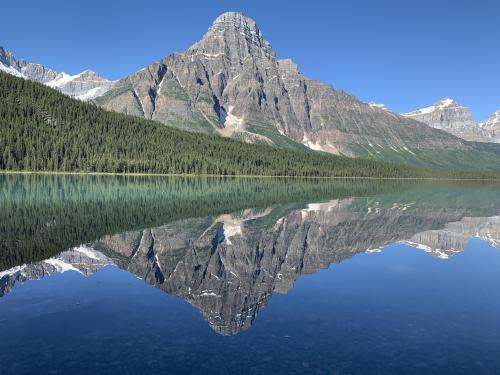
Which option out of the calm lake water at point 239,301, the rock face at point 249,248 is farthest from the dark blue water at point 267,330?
the rock face at point 249,248

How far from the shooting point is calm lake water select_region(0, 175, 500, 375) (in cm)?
1491

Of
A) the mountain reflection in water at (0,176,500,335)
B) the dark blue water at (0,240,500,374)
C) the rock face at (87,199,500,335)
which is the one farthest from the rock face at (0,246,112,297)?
the rock face at (87,199,500,335)

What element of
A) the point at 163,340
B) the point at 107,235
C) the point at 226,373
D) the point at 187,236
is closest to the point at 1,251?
the point at 107,235

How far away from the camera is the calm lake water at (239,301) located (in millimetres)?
14914

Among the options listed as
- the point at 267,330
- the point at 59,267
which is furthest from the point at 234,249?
the point at 267,330

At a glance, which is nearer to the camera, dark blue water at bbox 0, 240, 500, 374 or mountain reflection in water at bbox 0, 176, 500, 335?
dark blue water at bbox 0, 240, 500, 374

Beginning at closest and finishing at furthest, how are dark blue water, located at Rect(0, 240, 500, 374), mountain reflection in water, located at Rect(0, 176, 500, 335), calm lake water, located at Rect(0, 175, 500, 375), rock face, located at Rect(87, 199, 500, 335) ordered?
dark blue water, located at Rect(0, 240, 500, 374)
calm lake water, located at Rect(0, 175, 500, 375)
rock face, located at Rect(87, 199, 500, 335)
mountain reflection in water, located at Rect(0, 176, 500, 335)

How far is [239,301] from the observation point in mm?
21422

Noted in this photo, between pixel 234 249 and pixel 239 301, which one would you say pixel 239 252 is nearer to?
pixel 234 249

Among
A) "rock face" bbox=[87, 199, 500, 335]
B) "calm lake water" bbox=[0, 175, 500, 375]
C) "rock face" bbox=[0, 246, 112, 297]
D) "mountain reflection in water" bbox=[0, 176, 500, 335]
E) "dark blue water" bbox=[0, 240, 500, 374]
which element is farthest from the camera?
"rock face" bbox=[0, 246, 112, 297]

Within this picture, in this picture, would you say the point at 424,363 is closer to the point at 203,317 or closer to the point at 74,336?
the point at 203,317

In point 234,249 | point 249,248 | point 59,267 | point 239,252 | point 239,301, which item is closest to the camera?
point 239,301

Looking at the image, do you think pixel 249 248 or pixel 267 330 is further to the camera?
pixel 249 248

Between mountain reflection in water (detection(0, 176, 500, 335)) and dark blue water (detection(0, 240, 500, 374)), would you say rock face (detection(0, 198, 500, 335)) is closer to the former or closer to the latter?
mountain reflection in water (detection(0, 176, 500, 335))
